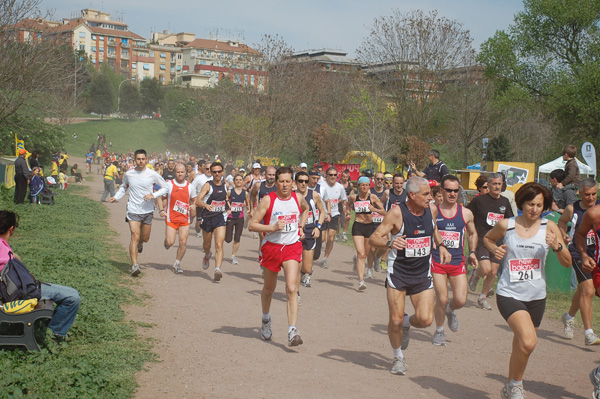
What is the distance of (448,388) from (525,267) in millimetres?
1436

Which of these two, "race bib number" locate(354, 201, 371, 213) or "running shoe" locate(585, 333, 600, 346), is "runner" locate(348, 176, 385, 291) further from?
"running shoe" locate(585, 333, 600, 346)

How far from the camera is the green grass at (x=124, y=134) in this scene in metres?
86.9

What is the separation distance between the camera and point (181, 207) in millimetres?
13000

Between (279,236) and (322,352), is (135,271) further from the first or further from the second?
(322,352)

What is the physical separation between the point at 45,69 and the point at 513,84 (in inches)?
1187

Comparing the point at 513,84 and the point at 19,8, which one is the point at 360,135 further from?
the point at 19,8

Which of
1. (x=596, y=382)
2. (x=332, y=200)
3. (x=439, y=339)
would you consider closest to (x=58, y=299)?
(x=439, y=339)

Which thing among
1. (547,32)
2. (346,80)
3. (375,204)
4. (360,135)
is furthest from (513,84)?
(375,204)

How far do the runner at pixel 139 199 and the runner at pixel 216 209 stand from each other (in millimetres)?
767

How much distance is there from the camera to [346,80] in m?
57.4

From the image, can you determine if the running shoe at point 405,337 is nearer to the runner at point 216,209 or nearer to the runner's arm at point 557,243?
the runner's arm at point 557,243

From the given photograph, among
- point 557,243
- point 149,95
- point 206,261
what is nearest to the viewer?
point 557,243

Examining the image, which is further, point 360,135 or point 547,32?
point 360,135

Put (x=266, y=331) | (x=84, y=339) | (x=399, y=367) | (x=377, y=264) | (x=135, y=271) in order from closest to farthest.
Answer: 1. (x=399, y=367)
2. (x=84, y=339)
3. (x=266, y=331)
4. (x=135, y=271)
5. (x=377, y=264)
